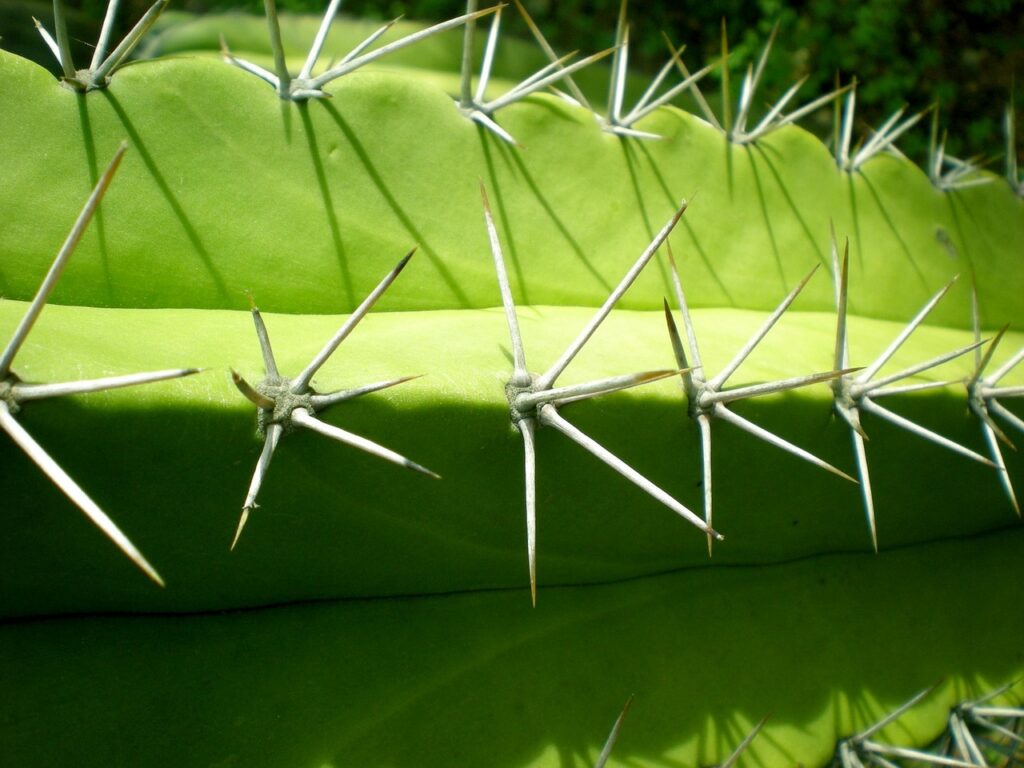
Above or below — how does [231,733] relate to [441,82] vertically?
below

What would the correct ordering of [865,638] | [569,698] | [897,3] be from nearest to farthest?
[569,698], [865,638], [897,3]

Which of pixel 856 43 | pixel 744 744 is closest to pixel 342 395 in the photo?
pixel 744 744

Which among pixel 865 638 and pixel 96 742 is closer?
pixel 96 742

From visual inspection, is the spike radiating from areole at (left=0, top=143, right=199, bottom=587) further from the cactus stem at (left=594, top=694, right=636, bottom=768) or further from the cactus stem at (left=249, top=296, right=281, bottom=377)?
the cactus stem at (left=594, top=694, right=636, bottom=768)

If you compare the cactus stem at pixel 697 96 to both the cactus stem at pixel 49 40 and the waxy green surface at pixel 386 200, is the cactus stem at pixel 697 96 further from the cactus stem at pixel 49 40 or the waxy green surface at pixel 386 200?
the cactus stem at pixel 49 40

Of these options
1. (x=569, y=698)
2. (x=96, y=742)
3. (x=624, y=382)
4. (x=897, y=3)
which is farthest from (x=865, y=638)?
(x=897, y=3)

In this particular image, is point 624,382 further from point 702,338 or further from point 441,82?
point 441,82

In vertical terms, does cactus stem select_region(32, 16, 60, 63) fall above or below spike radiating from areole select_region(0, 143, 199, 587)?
above

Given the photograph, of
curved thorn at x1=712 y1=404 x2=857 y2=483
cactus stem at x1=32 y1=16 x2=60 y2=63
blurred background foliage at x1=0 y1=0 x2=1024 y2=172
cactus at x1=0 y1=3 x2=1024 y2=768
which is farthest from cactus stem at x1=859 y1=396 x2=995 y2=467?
blurred background foliage at x1=0 y1=0 x2=1024 y2=172
